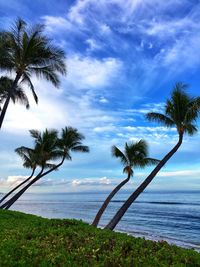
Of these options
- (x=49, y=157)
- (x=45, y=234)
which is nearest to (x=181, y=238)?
(x=49, y=157)

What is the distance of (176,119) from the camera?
19062 millimetres

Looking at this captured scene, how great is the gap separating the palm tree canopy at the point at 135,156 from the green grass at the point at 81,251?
1419 centimetres

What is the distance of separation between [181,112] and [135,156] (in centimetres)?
577

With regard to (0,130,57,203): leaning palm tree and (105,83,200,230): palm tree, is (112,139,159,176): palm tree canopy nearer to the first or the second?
(105,83,200,230): palm tree

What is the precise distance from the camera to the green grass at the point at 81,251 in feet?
22.4

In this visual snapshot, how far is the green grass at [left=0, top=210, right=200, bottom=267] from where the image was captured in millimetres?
6812

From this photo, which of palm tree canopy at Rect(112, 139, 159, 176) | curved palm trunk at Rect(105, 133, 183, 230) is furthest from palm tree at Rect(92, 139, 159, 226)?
curved palm trunk at Rect(105, 133, 183, 230)

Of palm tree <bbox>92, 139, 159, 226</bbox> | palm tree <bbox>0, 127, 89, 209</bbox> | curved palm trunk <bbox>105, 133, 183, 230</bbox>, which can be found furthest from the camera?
palm tree <bbox>0, 127, 89, 209</bbox>

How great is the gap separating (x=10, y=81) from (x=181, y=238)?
19.7m

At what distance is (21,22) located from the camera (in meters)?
21.5

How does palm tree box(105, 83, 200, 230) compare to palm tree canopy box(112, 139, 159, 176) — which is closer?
palm tree box(105, 83, 200, 230)

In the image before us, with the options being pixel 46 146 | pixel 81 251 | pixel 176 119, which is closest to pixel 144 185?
pixel 176 119

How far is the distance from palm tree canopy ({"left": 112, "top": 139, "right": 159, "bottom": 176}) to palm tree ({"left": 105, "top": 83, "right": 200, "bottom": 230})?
12.7ft

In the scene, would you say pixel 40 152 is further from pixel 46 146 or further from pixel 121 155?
pixel 121 155
